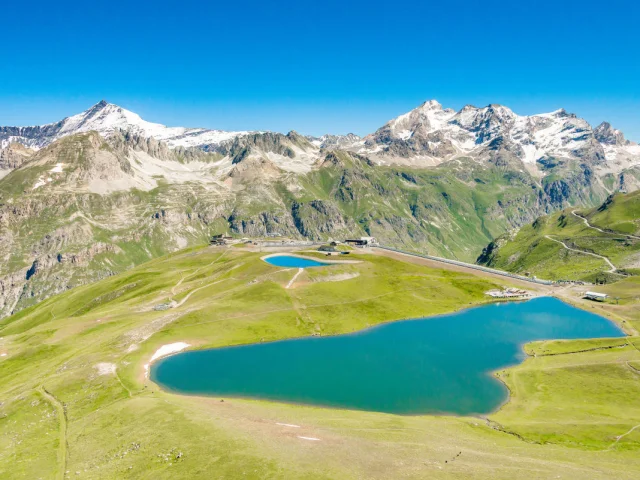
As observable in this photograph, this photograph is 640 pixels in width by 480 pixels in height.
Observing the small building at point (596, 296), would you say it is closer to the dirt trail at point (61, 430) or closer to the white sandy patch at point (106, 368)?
the white sandy patch at point (106, 368)

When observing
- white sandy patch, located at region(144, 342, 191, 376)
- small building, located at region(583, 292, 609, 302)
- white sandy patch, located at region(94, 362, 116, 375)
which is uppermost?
white sandy patch, located at region(94, 362, 116, 375)

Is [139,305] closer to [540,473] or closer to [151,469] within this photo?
[151,469]

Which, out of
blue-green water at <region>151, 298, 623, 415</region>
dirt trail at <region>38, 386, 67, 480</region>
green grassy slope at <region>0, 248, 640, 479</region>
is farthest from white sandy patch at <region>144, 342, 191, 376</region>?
dirt trail at <region>38, 386, 67, 480</region>

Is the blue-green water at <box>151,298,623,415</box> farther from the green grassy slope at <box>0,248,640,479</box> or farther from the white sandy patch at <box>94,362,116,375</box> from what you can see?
the white sandy patch at <box>94,362,116,375</box>

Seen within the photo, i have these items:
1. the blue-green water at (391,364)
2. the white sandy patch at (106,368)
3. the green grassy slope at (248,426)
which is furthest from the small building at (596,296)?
the white sandy patch at (106,368)

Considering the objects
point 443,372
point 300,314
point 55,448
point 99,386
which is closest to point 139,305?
point 300,314

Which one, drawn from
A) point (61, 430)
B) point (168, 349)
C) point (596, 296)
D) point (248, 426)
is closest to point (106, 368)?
point (168, 349)
